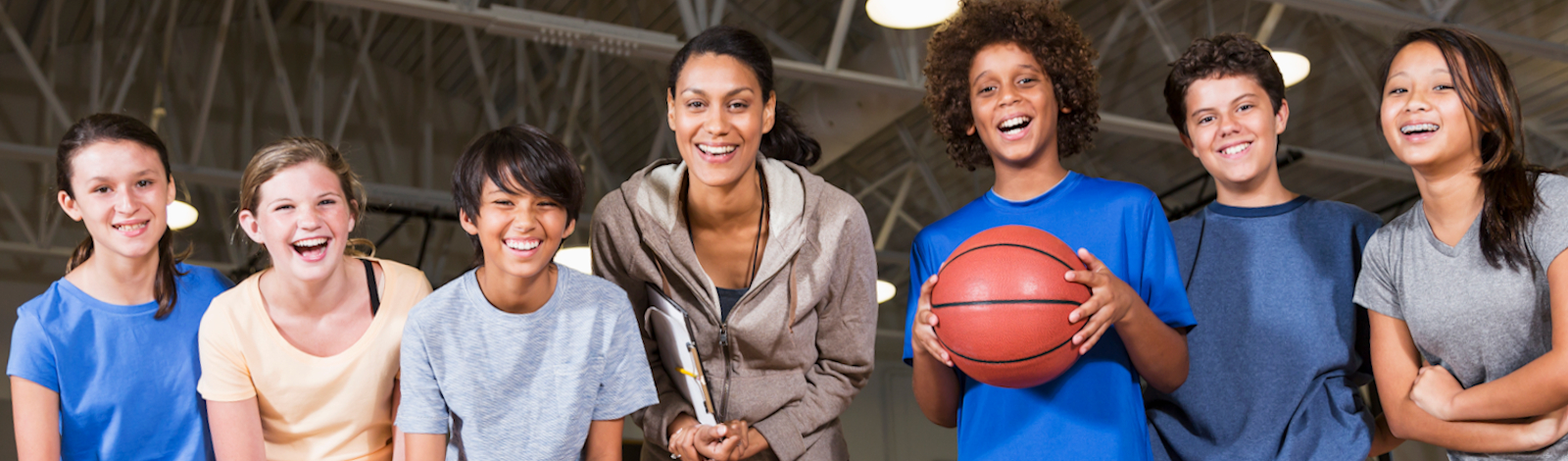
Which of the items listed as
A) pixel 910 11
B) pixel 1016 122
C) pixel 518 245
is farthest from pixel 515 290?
pixel 910 11

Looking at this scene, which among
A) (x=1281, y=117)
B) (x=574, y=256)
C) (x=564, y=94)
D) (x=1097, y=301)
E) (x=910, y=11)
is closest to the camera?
(x=1097, y=301)

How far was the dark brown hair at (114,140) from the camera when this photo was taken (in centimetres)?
268

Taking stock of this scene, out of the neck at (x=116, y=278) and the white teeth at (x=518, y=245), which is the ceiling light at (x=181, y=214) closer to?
the neck at (x=116, y=278)

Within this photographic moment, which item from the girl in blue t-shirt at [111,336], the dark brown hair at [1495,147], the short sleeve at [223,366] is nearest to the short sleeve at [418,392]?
the short sleeve at [223,366]

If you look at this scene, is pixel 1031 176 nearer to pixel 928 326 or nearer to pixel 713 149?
pixel 928 326

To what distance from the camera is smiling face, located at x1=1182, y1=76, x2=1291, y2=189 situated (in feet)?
9.00

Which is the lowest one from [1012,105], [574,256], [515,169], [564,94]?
[515,169]

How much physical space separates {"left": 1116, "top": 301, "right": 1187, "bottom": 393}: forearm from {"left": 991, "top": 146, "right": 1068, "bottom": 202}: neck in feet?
1.24

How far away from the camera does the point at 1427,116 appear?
237cm

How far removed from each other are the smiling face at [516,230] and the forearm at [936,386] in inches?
32.5

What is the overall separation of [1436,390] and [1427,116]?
57 centimetres

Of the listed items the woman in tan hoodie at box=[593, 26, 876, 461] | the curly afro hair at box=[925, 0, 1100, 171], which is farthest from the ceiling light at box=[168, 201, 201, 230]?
the curly afro hair at box=[925, 0, 1100, 171]

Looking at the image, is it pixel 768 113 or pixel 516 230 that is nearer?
pixel 516 230

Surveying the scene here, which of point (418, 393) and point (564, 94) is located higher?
point (564, 94)
